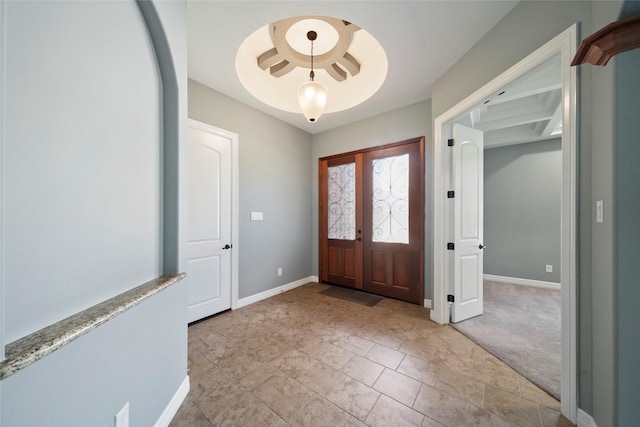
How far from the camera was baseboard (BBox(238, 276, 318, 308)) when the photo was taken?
10.1 feet

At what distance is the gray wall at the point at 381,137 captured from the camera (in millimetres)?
Answer: 2941

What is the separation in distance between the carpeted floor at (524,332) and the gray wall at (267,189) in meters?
2.46

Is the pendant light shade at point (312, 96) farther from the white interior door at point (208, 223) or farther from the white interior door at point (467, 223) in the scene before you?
the white interior door at point (467, 223)

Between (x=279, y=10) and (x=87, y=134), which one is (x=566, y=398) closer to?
(x=87, y=134)

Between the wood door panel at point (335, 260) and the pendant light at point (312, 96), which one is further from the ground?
the pendant light at point (312, 96)

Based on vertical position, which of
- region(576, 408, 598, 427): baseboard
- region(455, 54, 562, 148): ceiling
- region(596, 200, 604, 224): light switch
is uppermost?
region(455, 54, 562, 148): ceiling

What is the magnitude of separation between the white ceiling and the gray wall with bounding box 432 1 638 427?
40 centimetres

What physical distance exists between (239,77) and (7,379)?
2.72 metres

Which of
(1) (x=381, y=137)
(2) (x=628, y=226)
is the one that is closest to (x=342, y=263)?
(1) (x=381, y=137)

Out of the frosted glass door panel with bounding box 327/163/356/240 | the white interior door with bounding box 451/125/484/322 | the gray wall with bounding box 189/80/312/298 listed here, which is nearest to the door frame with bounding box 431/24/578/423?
the white interior door with bounding box 451/125/484/322

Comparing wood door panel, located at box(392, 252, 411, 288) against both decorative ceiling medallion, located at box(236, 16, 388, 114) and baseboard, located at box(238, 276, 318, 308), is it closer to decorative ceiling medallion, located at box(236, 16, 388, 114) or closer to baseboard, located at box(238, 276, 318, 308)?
baseboard, located at box(238, 276, 318, 308)

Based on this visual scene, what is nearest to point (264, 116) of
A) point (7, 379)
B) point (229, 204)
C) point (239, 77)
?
point (239, 77)

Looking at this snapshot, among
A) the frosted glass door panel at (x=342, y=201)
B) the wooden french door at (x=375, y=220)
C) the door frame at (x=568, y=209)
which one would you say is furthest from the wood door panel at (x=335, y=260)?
the door frame at (x=568, y=209)

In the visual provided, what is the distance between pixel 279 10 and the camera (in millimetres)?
1685
